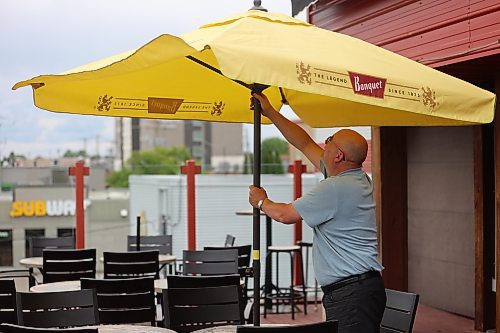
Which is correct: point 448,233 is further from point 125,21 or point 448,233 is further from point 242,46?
point 125,21

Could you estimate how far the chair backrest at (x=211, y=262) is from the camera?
700 cm

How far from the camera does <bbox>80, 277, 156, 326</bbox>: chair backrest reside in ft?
18.2

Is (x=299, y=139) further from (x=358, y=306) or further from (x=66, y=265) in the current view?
(x=66, y=265)

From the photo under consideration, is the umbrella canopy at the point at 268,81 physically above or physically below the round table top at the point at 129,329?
above

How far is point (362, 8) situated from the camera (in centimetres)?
851

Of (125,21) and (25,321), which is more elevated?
(125,21)

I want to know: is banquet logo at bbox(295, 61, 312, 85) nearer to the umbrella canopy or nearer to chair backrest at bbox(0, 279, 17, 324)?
the umbrella canopy

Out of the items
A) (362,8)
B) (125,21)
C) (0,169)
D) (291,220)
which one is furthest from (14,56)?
(291,220)

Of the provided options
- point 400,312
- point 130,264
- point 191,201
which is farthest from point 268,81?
point 191,201

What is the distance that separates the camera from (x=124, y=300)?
5641 mm

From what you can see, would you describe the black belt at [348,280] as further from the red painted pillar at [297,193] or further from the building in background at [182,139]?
the building in background at [182,139]

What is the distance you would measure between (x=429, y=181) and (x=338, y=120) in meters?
4.20

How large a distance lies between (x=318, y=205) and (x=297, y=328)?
739 millimetres

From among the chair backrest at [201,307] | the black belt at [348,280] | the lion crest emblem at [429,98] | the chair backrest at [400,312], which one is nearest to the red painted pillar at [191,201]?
the chair backrest at [201,307]
